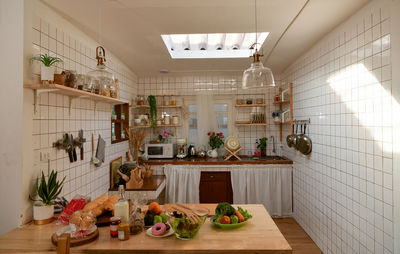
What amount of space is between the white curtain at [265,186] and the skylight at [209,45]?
1825mm

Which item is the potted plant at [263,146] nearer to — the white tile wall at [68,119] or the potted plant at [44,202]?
the white tile wall at [68,119]

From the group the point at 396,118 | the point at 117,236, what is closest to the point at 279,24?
the point at 396,118

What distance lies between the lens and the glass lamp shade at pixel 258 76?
1722 millimetres

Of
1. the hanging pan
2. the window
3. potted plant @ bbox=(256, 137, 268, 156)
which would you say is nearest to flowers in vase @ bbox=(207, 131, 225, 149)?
the window

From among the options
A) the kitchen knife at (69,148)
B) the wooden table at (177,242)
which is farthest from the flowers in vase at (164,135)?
the wooden table at (177,242)

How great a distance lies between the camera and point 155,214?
5.59 feet

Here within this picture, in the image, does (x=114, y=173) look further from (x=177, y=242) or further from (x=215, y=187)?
(x=177, y=242)

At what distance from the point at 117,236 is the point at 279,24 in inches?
89.5

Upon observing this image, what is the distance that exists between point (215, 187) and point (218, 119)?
4.42 ft

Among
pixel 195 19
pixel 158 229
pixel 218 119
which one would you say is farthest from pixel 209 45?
pixel 158 229

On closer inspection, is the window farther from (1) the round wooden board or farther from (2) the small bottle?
(1) the round wooden board

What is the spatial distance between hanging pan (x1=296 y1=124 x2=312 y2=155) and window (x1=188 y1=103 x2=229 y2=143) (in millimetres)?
1552

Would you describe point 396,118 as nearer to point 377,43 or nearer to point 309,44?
point 377,43

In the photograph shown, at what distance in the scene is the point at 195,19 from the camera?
222 centimetres
